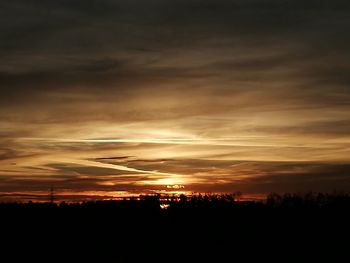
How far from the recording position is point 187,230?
167 feet

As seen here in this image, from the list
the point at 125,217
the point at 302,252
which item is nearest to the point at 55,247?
the point at 302,252

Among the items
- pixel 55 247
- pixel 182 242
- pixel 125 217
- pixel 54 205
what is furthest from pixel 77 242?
pixel 54 205

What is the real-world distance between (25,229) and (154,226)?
34.8 ft

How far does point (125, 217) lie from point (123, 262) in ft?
102

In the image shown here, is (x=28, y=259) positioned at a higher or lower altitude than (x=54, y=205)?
lower

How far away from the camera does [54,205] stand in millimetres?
85312

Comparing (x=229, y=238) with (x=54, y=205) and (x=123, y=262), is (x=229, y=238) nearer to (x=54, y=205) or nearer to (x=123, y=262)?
(x=123, y=262)

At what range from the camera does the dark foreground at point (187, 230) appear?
38.8m

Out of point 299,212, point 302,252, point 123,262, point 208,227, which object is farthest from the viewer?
point 299,212

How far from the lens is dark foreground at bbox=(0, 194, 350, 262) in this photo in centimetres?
3878

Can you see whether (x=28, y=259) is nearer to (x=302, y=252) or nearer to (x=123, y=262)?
(x=123, y=262)

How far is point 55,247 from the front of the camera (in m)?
42.9

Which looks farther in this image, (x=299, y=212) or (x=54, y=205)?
(x=54, y=205)

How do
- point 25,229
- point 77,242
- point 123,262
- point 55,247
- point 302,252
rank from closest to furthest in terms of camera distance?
point 123,262 < point 302,252 < point 55,247 < point 77,242 < point 25,229
